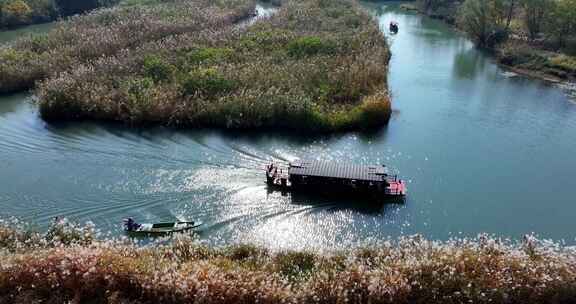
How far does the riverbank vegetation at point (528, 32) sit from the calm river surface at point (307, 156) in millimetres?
12064

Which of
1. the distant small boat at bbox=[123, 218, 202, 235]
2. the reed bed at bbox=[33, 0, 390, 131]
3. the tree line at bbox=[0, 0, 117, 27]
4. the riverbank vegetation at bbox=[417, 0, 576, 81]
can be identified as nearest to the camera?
the distant small boat at bbox=[123, 218, 202, 235]

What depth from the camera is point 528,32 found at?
220 ft

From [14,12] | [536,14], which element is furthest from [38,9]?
[536,14]

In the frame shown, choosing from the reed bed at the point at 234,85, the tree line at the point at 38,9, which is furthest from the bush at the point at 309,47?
the tree line at the point at 38,9

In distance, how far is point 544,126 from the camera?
40.9 m

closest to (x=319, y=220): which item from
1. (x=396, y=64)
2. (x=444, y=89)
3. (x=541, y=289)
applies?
(x=541, y=289)

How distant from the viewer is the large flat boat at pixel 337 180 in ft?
96.1

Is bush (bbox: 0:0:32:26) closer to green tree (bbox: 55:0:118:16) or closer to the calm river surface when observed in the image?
green tree (bbox: 55:0:118:16)

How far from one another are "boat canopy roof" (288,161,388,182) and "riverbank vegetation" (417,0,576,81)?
118 ft

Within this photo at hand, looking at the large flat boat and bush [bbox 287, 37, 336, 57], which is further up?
bush [bbox 287, 37, 336, 57]

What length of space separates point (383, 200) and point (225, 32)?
35904mm

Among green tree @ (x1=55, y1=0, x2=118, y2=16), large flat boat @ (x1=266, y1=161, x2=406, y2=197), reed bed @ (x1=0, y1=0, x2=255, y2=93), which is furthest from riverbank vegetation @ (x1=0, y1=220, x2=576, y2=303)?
green tree @ (x1=55, y1=0, x2=118, y2=16)

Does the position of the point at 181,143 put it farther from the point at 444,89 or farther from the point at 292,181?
the point at 444,89

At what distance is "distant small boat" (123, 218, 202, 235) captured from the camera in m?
26.2
